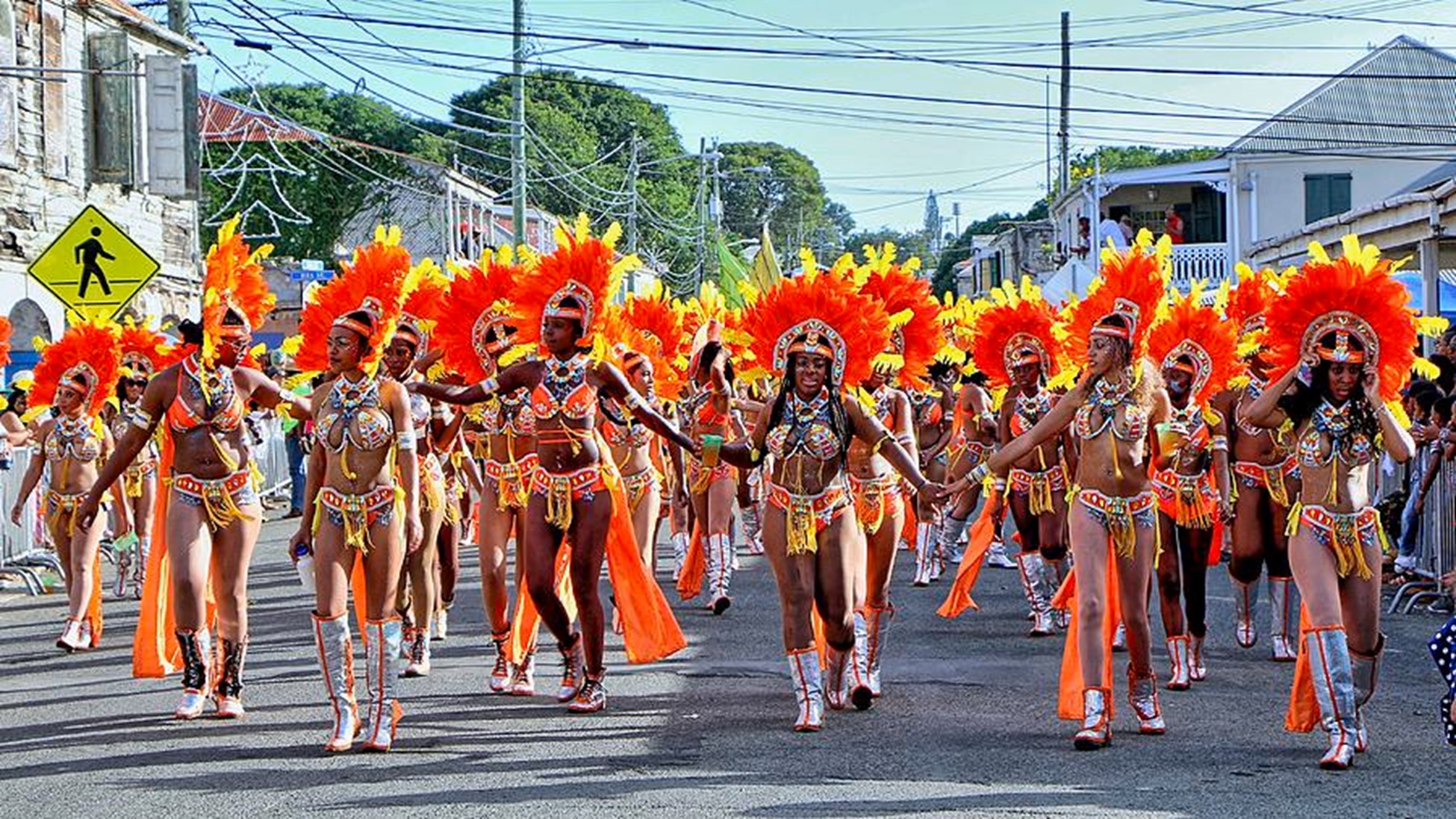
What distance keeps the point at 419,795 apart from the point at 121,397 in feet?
30.3

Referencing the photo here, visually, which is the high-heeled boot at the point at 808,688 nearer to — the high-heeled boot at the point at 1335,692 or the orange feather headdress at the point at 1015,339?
the high-heeled boot at the point at 1335,692

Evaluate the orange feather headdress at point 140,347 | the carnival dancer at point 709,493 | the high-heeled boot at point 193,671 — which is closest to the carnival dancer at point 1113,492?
the high-heeled boot at point 193,671

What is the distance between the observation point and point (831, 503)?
30.8ft

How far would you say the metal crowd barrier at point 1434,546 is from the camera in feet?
47.1

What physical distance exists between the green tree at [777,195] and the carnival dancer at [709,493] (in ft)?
288

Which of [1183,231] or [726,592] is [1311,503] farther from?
[1183,231]

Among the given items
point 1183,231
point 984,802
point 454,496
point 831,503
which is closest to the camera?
point 984,802

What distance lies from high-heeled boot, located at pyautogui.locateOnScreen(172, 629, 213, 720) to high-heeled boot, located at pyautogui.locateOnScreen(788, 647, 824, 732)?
9.86ft

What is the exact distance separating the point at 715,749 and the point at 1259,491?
4.31 metres

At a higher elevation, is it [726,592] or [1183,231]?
[1183,231]


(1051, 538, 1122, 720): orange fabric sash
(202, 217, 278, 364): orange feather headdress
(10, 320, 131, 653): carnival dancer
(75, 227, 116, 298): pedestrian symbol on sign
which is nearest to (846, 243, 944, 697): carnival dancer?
(1051, 538, 1122, 720): orange fabric sash

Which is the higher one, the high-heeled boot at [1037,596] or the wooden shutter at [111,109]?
the wooden shutter at [111,109]

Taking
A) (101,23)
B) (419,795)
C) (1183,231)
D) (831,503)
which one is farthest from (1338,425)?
(1183,231)

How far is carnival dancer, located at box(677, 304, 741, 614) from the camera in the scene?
1422 cm
